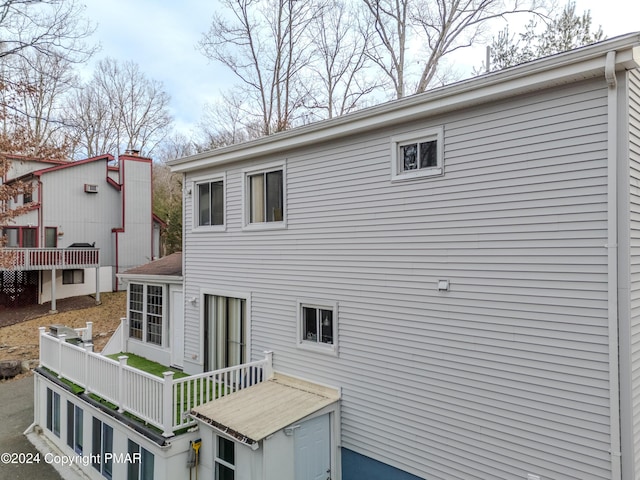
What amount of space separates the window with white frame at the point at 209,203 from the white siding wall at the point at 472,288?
2347mm

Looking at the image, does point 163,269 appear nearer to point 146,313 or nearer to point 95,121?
point 146,313

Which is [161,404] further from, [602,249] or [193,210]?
[602,249]

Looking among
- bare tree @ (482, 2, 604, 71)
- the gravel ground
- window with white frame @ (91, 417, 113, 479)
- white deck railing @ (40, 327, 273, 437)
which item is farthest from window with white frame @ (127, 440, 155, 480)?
bare tree @ (482, 2, 604, 71)

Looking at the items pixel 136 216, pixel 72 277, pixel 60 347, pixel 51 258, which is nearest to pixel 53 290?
pixel 51 258

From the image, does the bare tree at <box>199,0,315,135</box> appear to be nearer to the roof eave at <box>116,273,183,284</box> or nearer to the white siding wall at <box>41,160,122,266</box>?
the white siding wall at <box>41,160,122,266</box>

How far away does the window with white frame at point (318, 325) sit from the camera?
6.97 m

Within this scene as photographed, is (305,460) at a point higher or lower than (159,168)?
lower

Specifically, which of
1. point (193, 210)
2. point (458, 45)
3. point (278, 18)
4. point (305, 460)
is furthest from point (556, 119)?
point (278, 18)

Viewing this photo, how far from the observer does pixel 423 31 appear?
17.5 m

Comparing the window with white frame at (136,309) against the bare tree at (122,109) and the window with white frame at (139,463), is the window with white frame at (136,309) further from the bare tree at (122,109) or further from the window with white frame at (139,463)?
the bare tree at (122,109)

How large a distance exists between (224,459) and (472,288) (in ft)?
15.1

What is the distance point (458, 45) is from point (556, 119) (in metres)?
14.3

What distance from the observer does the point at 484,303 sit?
5.20 m

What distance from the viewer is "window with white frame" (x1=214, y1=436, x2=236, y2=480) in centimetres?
618
